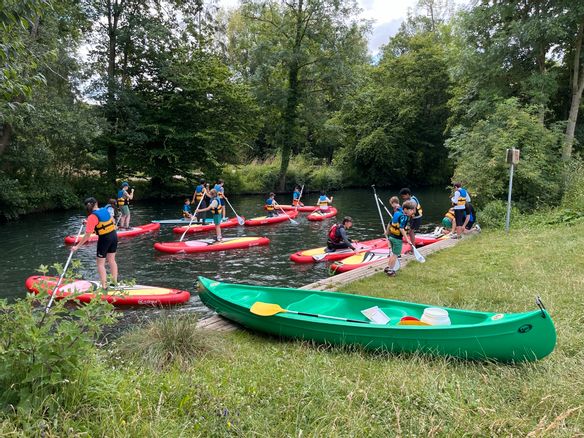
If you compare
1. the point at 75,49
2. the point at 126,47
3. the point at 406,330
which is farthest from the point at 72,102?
the point at 406,330

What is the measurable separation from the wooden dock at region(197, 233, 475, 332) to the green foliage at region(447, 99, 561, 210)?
14.4 feet

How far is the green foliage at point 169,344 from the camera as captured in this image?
4625mm

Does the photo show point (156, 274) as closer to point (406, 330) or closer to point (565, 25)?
point (406, 330)

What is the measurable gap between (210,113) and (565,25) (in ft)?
64.8

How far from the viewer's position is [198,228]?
15789 mm

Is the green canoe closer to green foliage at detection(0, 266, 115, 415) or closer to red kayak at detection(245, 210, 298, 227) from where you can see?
green foliage at detection(0, 266, 115, 415)

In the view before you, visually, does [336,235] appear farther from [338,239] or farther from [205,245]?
[205,245]

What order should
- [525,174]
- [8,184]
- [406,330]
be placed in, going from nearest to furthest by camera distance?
[406,330], [525,174], [8,184]

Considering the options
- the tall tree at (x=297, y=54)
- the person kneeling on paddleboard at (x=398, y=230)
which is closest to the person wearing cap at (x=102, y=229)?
the person kneeling on paddleboard at (x=398, y=230)

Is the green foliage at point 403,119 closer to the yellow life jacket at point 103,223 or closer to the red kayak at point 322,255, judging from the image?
the red kayak at point 322,255

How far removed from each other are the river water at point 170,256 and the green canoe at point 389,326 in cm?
212

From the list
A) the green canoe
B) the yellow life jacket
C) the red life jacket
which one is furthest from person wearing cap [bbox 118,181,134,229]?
the green canoe

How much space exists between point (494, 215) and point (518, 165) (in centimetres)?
201

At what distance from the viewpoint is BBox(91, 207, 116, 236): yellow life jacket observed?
308 inches
